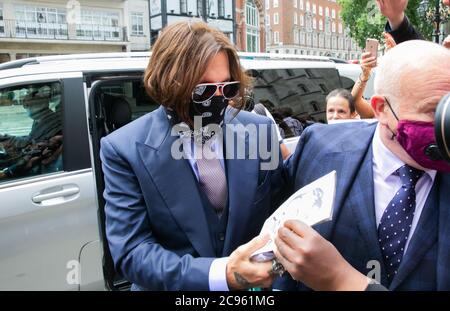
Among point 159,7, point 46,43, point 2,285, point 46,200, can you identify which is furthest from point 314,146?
point 159,7

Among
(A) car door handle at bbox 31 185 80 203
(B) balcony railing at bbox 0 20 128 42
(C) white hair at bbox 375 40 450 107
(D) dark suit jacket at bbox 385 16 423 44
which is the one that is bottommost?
(A) car door handle at bbox 31 185 80 203

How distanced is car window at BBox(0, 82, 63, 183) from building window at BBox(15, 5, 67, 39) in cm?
2639

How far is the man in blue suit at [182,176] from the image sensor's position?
1326 mm

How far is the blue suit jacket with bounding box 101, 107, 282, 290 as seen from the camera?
1.29 meters

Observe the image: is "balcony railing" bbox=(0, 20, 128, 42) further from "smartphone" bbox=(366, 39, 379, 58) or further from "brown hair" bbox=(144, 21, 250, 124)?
"brown hair" bbox=(144, 21, 250, 124)

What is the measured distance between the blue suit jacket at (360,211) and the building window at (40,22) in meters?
28.4

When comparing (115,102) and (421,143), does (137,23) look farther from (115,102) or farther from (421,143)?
(421,143)

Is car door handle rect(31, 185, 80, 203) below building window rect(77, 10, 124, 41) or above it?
below

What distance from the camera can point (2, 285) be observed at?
2.52 m

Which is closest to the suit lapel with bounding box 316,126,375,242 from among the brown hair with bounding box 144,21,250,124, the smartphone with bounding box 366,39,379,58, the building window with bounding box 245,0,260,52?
the brown hair with bounding box 144,21,250,124

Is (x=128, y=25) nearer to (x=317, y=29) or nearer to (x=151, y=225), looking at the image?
(x=151, y=225)

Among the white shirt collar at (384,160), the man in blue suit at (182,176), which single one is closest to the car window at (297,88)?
the man in blue suit at (182,176)

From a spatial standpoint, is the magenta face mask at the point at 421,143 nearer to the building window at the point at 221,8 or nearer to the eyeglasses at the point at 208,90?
the eyeglasses at the point at 208,90

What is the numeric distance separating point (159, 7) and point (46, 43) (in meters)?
8.45
